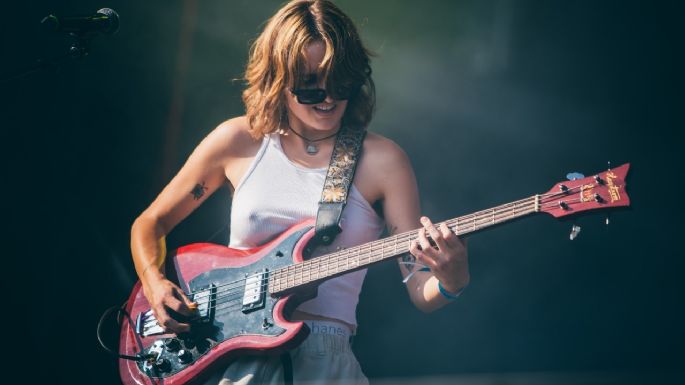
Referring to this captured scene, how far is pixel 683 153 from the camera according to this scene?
3029 millimetres

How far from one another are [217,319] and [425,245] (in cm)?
72

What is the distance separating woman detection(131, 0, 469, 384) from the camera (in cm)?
256

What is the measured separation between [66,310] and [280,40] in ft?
4.83

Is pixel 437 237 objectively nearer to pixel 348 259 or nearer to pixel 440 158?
pixel 348 259

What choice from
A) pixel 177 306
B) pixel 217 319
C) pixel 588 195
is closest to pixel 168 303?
pixel 177 306

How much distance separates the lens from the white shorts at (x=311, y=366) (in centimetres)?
242

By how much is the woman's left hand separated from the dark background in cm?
87

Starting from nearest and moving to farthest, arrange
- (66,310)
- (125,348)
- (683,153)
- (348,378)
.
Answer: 1. (348,378)
2. (125,348)
3. (683,153)
4. (66,310)

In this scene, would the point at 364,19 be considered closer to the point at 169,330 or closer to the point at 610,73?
the point at 610,73

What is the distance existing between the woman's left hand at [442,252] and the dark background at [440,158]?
0.87 metres

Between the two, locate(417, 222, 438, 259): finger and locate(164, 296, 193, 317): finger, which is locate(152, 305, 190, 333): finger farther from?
locate(417, 222, 438, 259): finger

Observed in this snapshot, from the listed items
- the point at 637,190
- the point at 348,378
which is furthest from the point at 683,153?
the point at 348,378

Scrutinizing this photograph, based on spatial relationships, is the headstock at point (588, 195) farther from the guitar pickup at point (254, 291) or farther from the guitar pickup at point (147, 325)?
the guitar pickup at point (147, 325)

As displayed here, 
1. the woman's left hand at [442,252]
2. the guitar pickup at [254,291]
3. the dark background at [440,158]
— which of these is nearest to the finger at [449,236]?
the woman's left hand at [442,252]
